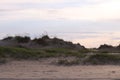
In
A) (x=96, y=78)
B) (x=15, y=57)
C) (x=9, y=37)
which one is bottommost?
(x=96, y=78)

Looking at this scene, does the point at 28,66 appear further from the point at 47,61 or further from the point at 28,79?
the point at 28,79

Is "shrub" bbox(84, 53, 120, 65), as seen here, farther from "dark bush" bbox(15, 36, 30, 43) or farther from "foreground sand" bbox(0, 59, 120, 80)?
"dark bush" bbox(15, 36, 30, 43)

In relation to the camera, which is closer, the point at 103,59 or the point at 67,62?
the point at 67,62

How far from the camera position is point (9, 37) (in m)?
34.2

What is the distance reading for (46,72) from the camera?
62.0ft

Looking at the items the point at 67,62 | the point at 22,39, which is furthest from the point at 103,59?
the point at 22,39

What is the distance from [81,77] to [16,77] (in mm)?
2541

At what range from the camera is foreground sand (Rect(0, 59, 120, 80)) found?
55.1 ft

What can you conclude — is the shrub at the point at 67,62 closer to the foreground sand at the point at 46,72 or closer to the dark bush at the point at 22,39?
the foreground sand at the point at 46,72

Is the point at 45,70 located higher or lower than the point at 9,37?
lower

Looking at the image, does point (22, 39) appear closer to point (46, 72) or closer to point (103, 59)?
point (103, 59)

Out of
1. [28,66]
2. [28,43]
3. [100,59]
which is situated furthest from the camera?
[28,43]

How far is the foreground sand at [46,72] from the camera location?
1680cm

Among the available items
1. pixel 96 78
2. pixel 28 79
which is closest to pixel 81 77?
pixel 96 78
